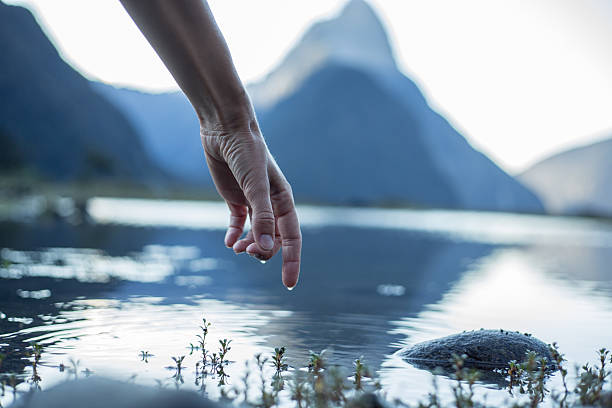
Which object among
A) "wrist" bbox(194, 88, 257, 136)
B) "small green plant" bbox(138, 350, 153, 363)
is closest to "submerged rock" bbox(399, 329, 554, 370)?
"small green plant" bbox(138, 350, 153, 363)

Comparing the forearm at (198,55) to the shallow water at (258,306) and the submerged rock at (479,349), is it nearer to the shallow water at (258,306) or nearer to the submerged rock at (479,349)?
the shallow water at (258,306)

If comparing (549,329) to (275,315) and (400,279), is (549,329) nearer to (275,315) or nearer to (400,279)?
(275,315)

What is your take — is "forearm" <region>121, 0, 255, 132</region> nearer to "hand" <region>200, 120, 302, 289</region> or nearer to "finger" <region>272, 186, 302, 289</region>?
"hand" <region>200, 120, 302, 289</region>

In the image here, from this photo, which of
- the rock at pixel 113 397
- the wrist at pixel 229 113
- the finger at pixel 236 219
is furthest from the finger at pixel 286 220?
the rock at pixel 113 397

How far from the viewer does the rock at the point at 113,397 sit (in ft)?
10.8

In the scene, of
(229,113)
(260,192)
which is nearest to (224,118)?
(229,113)

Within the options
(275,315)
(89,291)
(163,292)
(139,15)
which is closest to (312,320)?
(275,315)

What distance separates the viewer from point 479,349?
895cm

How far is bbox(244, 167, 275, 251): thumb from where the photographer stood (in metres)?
3.01

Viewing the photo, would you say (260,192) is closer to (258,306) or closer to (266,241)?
(266,241)

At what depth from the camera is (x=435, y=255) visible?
100 feet

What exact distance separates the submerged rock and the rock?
217 inches

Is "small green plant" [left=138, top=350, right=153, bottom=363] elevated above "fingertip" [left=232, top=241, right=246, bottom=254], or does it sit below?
below

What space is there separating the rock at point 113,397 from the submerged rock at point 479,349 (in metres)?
5.52
